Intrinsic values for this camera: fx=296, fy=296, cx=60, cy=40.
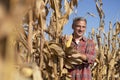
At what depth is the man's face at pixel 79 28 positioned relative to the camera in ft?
9.21

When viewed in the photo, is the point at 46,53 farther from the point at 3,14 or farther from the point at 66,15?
the point at 3,14

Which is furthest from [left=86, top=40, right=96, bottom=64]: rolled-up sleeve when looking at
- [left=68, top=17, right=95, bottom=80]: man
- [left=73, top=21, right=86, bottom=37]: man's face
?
[left=73, top=21, right=86, bottom=37]: man's face

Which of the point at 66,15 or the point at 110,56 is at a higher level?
the point at 66,15

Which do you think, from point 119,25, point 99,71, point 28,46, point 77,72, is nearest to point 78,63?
point 77,72

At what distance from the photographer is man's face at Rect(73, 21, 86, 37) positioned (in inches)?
110

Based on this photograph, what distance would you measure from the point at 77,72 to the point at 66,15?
613 millimetres

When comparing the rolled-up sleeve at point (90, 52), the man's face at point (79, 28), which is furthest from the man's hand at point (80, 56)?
the man's face at point (79, 28)

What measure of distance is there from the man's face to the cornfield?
259mm

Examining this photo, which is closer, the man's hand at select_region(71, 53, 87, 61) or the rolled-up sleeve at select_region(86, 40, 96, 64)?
the man's hand at select_region(71, 53, 87, 61)

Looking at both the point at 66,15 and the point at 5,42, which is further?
the point at 66,15

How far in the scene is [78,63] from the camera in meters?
2.60

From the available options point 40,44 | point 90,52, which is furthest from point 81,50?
point 40,44

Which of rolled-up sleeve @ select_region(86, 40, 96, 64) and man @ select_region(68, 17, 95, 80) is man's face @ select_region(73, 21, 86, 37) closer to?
man @ select_region(68, 17, 95, 80)

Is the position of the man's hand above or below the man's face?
below
